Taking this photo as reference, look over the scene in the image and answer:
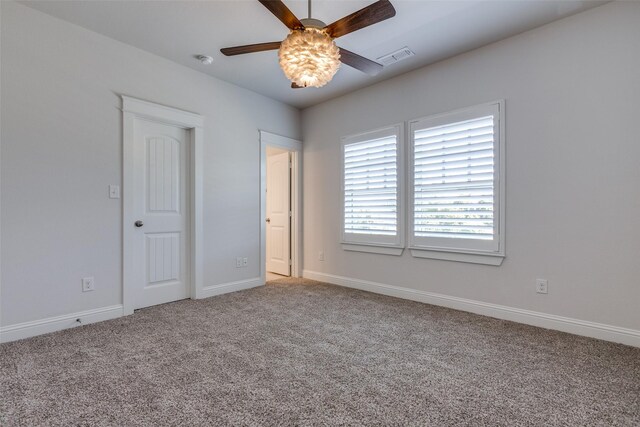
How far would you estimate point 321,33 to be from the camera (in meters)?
1.93

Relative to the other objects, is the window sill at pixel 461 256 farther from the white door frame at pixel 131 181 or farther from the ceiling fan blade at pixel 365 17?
the white door frame at pixel 131 181

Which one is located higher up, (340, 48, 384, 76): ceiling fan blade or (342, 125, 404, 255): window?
(340, 48, 384, 76): ceiling fan blade

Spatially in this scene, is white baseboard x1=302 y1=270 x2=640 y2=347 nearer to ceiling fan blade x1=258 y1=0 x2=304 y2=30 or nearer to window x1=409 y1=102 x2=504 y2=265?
window x1=409 y1=102 x2=504 y2=265

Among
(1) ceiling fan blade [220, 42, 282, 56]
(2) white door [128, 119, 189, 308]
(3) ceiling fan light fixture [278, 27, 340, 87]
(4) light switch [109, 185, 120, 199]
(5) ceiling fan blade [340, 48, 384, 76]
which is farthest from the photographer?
(2) white door [128, 119, 189, 308]

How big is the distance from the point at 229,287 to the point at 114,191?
1744 millimetres

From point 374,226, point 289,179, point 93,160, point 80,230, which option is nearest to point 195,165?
point 93,160

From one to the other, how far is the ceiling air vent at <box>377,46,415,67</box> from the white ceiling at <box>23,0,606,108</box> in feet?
0.21

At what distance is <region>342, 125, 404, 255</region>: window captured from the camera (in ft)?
12.7

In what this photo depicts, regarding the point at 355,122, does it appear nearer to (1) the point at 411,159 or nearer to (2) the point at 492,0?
(1) the point at 411,159

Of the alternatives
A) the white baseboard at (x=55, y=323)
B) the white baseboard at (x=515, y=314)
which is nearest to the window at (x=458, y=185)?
the white baseboard at (x=515, y=314)

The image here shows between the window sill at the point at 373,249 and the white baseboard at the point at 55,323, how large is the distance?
8.91 ft

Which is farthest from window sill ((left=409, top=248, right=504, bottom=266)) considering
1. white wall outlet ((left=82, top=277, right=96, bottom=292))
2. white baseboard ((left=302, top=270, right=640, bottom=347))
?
white wall outlet ((left=82, top=277, right=96, bottom=292))

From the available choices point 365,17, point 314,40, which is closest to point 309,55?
point 314,40

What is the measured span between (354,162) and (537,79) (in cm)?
216
